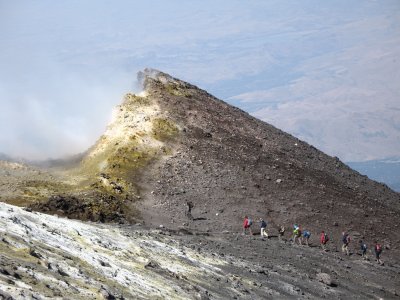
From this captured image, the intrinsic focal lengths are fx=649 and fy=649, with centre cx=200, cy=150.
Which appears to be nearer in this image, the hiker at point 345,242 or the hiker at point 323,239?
the hiker at point 323,239

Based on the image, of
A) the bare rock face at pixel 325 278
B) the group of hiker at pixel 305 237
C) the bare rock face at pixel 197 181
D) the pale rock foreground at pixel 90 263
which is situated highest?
the bare rock face at pixel 197 181

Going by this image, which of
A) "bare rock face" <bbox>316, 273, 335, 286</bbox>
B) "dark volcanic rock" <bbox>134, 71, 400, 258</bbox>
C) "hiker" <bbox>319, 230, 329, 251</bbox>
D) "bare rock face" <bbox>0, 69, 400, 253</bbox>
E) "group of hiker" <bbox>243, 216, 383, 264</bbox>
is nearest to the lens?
"bare rock face" <bbox>316, 273, 335, 286</bbox>

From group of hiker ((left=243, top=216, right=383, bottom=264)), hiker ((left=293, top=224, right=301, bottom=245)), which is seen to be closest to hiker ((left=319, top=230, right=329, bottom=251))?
group of hiker ((left=243, top=216, right=383, bottom=264))

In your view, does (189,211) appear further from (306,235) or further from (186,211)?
(306,235)

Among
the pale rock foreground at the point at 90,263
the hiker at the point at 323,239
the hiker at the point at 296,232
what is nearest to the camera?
the pale rock foreground at the point at 90,263

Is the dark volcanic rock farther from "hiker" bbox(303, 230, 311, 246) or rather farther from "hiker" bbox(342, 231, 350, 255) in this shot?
"hiker" bbox(303, 230, 311, 246)

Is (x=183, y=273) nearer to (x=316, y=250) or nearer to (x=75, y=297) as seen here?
(x=75, y=297)

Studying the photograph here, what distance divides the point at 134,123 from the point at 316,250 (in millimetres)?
26303

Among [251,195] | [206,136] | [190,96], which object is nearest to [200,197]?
[251,195]

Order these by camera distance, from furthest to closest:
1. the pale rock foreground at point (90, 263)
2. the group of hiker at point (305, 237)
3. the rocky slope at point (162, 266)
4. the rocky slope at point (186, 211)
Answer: the group of hiker at point (305, 237), the rocky slope at point (186, 211), the rocky slope at point (162, 266), the pale rock foreground at point (90, 263)

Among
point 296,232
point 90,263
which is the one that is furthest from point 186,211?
point 90,263

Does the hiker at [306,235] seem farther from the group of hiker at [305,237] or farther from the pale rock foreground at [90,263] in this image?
the pale rock foreground at [90,263]

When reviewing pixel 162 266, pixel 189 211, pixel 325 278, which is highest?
pixel 189 211

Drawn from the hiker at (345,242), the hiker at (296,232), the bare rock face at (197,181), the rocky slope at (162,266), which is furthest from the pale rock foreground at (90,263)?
the hiker at (345,242)
